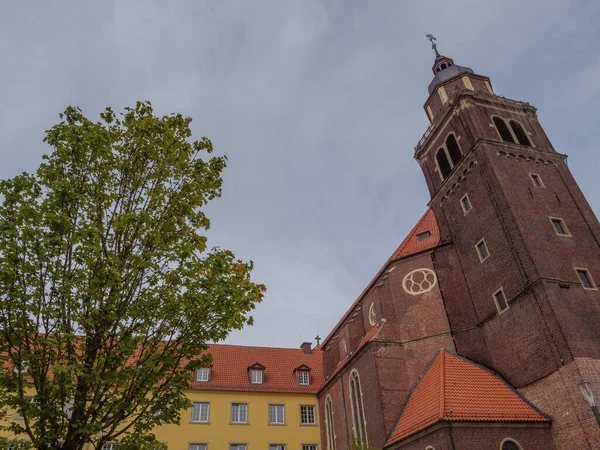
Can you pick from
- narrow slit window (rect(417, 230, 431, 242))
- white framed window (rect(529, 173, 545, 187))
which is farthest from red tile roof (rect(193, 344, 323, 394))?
white framed window (rect(529, 173, 545, 187))

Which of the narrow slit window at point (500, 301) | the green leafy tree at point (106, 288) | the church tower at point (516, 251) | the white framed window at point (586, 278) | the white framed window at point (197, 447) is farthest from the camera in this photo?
the white framed window at point (197, 447)

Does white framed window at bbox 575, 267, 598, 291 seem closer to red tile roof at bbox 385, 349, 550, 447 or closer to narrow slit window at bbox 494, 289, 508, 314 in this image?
narrow slit window at bbox 494, 289, 508, 314

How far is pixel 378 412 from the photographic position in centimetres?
2278

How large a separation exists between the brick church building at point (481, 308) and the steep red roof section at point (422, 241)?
0.13 metres

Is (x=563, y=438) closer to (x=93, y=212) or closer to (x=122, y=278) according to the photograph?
(x=122, y=278)

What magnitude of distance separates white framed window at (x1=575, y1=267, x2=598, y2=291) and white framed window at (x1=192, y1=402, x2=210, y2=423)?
2492cm

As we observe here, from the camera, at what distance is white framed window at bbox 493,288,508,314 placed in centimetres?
2189

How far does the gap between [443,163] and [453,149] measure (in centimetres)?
126

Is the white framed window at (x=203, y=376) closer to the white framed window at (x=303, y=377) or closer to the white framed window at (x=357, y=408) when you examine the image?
the white framed window at (x=303, y=377)

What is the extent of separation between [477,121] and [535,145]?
3877 millimetres

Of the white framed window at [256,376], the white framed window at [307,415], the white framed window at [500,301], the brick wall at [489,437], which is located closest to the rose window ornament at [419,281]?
the white framed window at [500,301]

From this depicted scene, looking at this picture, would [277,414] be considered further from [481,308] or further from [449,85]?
[449,85]

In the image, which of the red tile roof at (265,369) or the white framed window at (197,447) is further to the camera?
the red tile roof at (265,369)

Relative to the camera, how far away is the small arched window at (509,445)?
17.7 m
